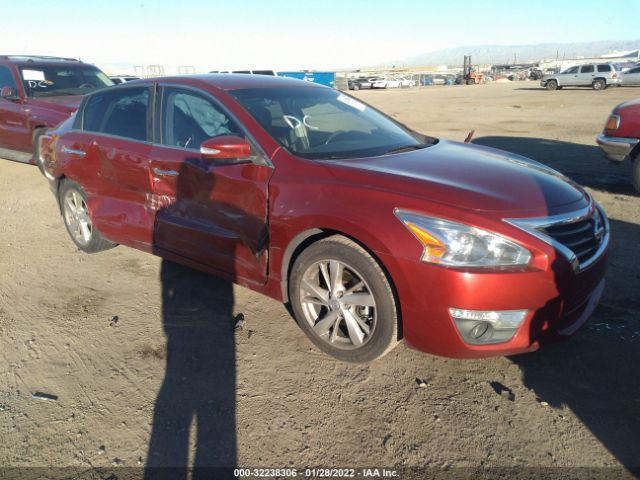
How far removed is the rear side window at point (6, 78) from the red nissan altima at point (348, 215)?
5.48 meters

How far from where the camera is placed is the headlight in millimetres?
2455

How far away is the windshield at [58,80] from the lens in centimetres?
839

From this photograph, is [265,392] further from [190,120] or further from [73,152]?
[73,152]

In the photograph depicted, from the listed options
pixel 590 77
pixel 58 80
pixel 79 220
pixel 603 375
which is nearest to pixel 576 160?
pixel 603 375

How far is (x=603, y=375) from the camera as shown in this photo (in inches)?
109

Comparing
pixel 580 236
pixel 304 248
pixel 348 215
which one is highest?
pixel 348 215

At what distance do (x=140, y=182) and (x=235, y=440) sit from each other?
7.63ft

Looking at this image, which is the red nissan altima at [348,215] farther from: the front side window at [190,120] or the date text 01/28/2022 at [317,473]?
the date text 01/28/2022 at [317,473]

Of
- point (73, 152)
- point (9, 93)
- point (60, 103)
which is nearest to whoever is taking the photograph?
point (73, 152)

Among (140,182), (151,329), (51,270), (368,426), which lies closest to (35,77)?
(51,270)

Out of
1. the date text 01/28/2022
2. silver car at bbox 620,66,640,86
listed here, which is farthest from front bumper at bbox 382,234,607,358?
silver car at bbox 620,66,640,86

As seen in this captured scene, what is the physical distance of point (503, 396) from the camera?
2658 mm

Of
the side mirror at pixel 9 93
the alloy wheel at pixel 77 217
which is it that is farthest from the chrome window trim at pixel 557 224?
the side mirror at pixel 9 93

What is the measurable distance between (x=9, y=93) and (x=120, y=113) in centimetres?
535
